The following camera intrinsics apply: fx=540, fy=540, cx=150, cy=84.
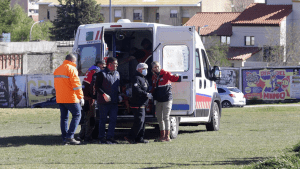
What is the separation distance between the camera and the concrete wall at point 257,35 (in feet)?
204

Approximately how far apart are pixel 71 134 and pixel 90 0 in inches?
2579

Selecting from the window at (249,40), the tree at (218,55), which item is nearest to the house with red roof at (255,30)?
the window at (249,40)

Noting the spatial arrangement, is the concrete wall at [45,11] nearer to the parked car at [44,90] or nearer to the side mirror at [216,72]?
the parked car at [44,90]

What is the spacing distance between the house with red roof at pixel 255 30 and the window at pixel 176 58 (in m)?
48.9

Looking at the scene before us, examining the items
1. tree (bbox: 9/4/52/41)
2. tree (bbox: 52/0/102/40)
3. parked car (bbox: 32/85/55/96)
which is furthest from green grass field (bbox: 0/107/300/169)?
tree (bbox: 9/4/52/41)

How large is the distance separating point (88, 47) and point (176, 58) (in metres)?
2.05

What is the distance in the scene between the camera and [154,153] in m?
9.63

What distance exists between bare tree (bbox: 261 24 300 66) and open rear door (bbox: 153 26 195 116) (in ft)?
144

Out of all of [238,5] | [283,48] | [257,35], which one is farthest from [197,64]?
[238,5]

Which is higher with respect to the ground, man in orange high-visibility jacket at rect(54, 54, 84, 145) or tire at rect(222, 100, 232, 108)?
man in orange high-visibility jacket at rect(54, 54, 84, 145)

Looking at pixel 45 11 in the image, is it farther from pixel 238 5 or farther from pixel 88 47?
pixel 88 47

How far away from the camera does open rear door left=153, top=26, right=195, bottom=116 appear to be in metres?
12.1

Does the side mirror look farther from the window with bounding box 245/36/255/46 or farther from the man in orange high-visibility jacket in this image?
the window with bounding box 245/36/255/46

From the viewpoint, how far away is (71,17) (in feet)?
240
